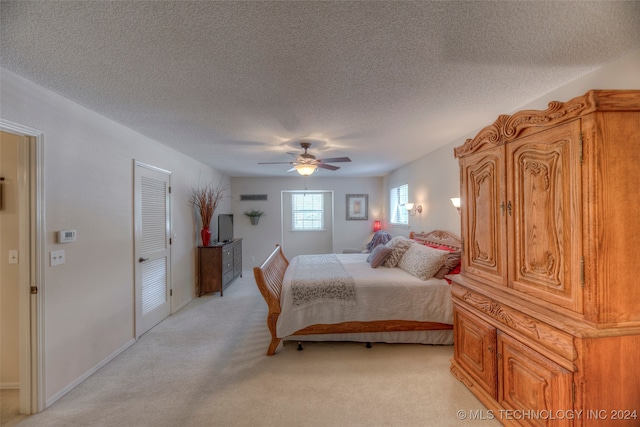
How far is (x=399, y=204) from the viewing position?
597 cm

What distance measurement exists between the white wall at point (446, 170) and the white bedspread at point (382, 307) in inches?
45.2

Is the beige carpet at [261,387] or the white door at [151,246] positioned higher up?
the white door at [151,246]

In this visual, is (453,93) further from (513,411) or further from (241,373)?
(241,373)

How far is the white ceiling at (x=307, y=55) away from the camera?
4.18 feet

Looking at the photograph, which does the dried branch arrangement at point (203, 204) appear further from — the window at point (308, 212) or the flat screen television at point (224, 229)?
the window at point (308, 212)

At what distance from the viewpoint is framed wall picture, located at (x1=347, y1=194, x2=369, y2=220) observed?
6.95m

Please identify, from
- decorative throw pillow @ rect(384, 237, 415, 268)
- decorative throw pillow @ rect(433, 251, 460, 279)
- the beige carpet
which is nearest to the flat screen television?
the beige carpet

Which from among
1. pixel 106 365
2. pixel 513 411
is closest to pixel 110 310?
pixel 106 365

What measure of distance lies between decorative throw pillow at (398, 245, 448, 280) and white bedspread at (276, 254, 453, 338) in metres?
0.15

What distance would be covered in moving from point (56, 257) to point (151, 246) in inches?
52.6

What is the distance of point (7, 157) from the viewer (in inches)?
83.0

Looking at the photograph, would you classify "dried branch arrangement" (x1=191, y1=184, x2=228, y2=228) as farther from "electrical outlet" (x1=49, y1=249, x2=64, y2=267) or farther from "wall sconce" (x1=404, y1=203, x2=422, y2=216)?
"wall sconce" (x1=404, y1=203, x2=422, y2=216)

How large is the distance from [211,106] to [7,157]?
1.65 m

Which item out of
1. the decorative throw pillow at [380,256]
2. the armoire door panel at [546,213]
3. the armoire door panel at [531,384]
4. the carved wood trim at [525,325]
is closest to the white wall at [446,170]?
the armoire door panel at [546,213]
